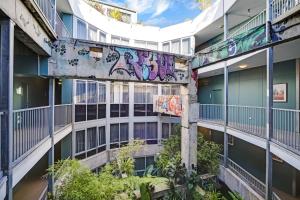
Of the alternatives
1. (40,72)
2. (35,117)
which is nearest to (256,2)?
(40,72)

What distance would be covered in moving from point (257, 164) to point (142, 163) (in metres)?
9.14

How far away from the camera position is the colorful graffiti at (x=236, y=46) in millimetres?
6301

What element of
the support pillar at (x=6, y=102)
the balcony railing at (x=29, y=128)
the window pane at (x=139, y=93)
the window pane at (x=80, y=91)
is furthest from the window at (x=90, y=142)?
the support pillar at (x=6, y=102)

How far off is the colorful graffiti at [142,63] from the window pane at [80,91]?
16.8 feet

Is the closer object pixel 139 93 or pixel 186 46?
pixel 186 46

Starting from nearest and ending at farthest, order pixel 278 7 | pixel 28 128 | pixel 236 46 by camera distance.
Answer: pixel 28 128, pixel 236 46, pixel 278 7

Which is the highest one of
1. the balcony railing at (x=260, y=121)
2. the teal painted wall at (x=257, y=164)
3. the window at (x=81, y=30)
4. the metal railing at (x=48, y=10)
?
the window at (x=81, y=30)

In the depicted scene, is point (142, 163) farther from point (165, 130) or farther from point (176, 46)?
point (176, 46)

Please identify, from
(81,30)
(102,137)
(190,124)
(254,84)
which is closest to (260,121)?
(254,84)

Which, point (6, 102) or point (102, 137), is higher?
point (6, 102)

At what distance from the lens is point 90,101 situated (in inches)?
585

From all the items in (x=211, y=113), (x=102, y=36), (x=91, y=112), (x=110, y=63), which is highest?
(x=102, y=36)

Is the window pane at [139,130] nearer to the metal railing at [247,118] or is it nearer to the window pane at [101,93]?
the window pane at [101,93]

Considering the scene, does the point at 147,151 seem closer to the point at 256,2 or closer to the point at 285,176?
the point at 285,176
